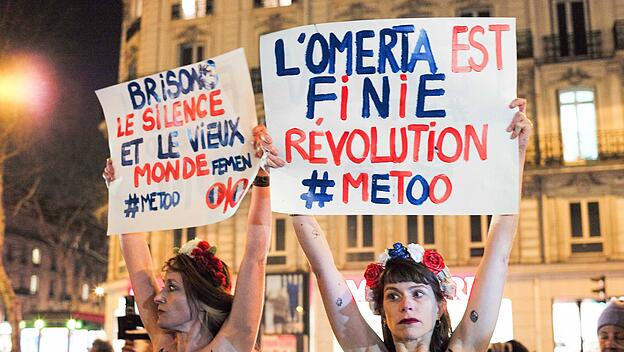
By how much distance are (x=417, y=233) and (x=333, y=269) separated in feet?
60.9

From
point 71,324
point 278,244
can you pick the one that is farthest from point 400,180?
point 71,324

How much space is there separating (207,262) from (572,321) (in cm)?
1786

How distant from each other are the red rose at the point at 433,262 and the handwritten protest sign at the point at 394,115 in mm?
183

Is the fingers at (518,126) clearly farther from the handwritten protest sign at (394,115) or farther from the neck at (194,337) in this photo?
the neck at (194,337)

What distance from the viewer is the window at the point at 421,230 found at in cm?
2170

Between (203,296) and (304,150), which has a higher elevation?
(304,150)

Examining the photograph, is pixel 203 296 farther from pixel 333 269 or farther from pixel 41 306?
pixel 41 306

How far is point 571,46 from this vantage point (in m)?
21.6

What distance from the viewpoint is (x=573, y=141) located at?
21047 millimetres

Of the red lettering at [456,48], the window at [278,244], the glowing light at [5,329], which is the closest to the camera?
the red lettering at [456,48]

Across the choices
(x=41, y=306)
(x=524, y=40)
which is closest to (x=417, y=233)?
(x=524, y=40)

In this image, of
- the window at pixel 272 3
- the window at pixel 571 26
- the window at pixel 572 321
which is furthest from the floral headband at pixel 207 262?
the window at pixel 272 3

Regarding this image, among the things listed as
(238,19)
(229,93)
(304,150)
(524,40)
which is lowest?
(304,150)

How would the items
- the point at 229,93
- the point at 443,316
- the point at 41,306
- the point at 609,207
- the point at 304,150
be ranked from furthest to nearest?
the point at 41,306 < the point at 609,207 < the point at 229,93 < the point at 304,150 < the point at 443,316
